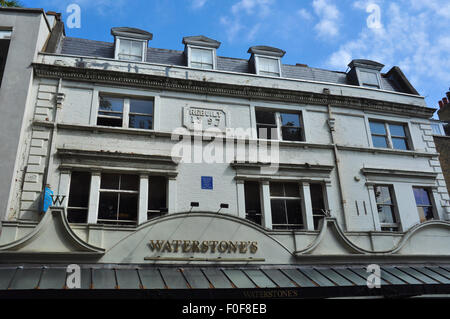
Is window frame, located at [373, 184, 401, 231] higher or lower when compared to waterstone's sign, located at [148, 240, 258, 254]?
higher

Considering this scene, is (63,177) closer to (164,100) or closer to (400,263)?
(164,100)

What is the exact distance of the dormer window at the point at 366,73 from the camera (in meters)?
19.1

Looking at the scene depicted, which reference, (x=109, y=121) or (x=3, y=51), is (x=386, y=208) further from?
(x=3, y=51)

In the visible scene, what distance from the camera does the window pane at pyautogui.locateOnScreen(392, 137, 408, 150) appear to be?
1756 centimetres

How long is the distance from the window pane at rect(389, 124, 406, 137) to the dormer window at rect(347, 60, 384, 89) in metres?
2.31

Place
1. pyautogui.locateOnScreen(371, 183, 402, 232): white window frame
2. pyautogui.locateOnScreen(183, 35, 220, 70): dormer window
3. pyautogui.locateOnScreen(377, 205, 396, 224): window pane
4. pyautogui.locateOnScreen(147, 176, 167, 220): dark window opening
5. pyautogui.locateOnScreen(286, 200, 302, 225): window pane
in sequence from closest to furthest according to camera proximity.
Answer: pyautogui.locateOnScreen(147, 176, 167, 220): dark window opening → pyautogui.locateOnScreen(286, 200, 302, 225): window pane → pyautogui.locateOnScreen(371, 183, 402, 232): white window frame → pyautogui.locateOnScreen(377, 205, 396, 224): window pane → pyautogui.locateOnScreen(183, 35, 220, 70): dormer window

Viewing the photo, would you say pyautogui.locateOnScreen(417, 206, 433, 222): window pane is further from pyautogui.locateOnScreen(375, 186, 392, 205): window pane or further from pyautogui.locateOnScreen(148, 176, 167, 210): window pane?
pyautogui.locateOnScreen(148, 176, 167, 210): window pane

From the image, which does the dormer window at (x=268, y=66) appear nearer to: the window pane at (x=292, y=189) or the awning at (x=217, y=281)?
the window pane at (x=292, y=189)

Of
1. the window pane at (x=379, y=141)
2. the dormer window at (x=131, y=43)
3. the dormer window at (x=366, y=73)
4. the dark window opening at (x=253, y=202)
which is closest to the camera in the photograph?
the dark window opening at (x=253, y=202)

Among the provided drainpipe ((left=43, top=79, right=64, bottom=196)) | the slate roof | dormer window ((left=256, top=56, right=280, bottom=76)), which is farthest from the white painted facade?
the slate roof

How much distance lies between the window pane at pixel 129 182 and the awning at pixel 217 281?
3197mm

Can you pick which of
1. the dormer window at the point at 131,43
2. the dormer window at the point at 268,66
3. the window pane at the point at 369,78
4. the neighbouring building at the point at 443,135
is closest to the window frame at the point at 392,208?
the window pane at the point at 369,78
